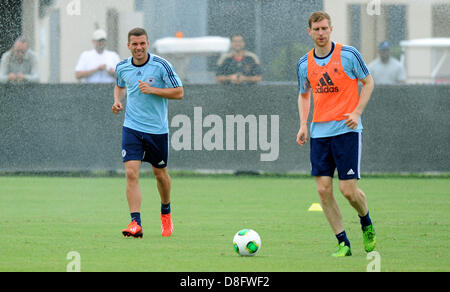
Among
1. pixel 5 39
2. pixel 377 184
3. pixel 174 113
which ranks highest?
pixel 5 39

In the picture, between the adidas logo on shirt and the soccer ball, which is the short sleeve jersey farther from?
the soccer ball

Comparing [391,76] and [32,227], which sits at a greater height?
[391,76]

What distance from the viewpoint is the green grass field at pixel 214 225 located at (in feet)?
24.5

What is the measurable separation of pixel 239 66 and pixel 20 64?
12.9 ft

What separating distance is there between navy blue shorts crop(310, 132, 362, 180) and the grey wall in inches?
319

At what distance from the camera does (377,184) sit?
14.9 m

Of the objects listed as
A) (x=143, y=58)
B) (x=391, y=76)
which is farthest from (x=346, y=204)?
(x=391, y=76)

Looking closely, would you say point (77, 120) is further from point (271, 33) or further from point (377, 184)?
point (377, 184)

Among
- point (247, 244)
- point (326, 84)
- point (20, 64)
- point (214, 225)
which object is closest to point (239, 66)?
point (20, 64)

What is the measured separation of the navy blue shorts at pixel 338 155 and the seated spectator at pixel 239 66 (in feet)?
28.5

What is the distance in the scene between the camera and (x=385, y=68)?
16.7m

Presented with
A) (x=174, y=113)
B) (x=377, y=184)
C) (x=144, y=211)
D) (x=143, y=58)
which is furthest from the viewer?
(x=174, y=113)
